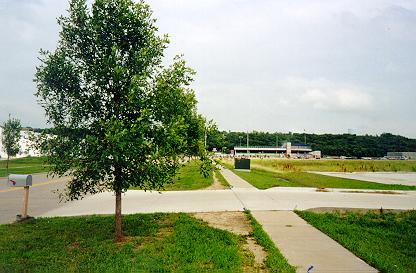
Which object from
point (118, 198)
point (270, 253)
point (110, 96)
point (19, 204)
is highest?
point (110, 96)

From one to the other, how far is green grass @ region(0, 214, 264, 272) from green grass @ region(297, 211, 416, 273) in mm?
2440

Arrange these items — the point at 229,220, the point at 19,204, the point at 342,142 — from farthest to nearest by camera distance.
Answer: the point at 342,142, the point at 19,204, the point at 229,220

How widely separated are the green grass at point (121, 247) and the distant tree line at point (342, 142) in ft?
447

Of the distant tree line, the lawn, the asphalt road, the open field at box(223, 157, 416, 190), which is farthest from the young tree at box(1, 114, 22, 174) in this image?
the distant tree line

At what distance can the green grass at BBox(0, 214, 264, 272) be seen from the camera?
21.5 ft

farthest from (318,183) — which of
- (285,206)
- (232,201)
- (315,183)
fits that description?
(285,206)

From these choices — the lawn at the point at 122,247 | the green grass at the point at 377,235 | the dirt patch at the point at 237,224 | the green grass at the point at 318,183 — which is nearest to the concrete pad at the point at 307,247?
the green grass at the point at 377,235

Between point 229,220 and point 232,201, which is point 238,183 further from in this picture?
point 229,220

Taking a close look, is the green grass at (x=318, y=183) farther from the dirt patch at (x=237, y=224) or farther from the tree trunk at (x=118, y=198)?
the tree trunk at (x=118, y=198)

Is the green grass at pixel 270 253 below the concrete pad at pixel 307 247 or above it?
above

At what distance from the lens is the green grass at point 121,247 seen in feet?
21.5

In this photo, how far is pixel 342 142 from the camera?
169000mm

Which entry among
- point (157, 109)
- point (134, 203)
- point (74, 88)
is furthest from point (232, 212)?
point (74, 88)

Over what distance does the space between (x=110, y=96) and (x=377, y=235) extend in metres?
7.70
